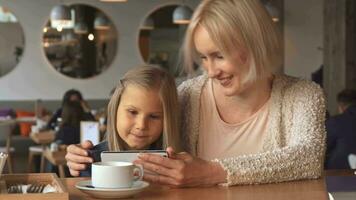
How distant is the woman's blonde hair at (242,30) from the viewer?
5.89 feet

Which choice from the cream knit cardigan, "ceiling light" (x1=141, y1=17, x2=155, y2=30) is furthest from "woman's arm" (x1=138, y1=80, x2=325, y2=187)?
"ceiling light" (x1=141, y1=17, x2=155, y2=30)

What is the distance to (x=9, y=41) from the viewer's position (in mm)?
12414

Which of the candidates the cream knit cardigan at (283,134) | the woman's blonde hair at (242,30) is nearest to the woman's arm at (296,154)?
the cream knit cardigan at (283,134)

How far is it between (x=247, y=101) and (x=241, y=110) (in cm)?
3

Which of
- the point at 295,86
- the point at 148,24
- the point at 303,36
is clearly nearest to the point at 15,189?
the point at 295,86

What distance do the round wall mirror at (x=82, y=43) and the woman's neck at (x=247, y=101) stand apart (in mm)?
10705

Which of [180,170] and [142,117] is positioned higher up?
[142,117]

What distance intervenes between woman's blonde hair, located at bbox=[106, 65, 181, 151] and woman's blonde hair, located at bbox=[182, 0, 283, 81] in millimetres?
122

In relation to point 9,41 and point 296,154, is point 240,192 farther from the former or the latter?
point 9,41

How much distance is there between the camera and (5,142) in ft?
31.5

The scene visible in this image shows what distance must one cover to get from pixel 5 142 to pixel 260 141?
26.4ft

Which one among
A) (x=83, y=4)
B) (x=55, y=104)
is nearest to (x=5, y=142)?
(x=55, y=104)

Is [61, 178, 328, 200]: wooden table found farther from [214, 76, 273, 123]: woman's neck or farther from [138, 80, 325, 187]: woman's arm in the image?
[214, 76, 273, 123]: woman's neck

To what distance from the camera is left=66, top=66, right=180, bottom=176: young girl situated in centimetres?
187
